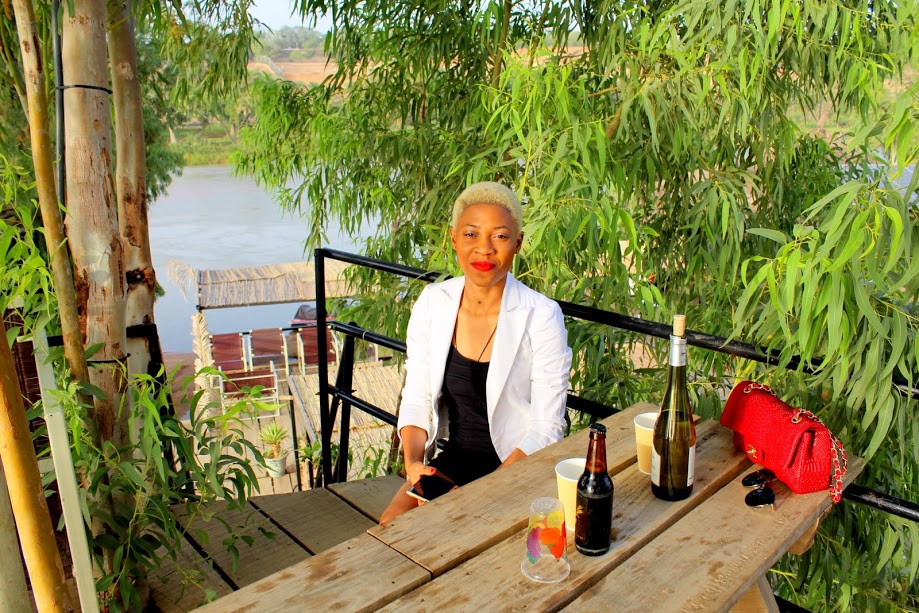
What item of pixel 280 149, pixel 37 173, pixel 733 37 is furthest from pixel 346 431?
pixel 280 149

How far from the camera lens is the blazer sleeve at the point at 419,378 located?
6.37 feet

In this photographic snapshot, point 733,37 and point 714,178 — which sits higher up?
point 733,37

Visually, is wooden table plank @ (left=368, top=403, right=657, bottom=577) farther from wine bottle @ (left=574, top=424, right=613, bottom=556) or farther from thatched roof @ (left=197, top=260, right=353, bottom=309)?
thatched roof @ (left=197, top=260, right=353, bottom=309)

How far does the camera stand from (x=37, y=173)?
4.42 feet

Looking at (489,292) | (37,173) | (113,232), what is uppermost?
(37,173)

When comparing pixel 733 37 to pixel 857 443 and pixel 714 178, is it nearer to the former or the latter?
pixel 714 178

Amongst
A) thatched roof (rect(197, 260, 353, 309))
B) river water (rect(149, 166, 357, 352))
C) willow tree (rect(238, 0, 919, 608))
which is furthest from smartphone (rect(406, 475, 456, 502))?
river water (rect(149, 166, 357, 352))

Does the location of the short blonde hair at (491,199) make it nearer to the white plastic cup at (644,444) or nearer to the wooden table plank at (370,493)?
the white plastic cup at (644,444)

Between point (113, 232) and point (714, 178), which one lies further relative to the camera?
point (714, 178)

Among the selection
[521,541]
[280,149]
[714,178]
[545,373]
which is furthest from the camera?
[280,149]

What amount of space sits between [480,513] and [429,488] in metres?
0.41

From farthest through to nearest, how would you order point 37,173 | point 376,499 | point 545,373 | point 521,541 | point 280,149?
1. point 280,149
2. point 376,499
3. point 545,373
4. point 37,173
5. point 521,541

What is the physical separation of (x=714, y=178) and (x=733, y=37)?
608mm

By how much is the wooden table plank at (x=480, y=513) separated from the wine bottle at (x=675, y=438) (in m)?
0.13
